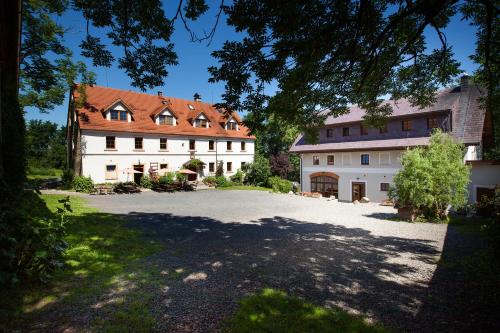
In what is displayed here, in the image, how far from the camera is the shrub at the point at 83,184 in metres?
24.6

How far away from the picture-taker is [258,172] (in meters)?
37.4

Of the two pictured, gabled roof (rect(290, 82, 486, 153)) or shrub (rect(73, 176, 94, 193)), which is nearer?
gabled roof (rect(290, 82, 486, 153))

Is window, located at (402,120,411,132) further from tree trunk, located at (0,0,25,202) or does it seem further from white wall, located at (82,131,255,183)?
tree trunk, located at (0,0,25,202)

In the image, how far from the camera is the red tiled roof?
28219 mm

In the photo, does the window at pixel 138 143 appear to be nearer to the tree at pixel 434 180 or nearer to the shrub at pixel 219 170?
the shrub at pixel 219 170

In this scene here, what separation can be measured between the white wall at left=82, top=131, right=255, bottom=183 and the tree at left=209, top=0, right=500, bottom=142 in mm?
25276

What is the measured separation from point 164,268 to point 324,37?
6.69 metres

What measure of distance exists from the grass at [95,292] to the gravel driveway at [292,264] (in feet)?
1.44

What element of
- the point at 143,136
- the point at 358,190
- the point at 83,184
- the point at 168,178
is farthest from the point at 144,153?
the point at 358,190

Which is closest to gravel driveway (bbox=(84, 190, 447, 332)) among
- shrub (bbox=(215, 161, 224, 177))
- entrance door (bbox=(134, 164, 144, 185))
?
entrance door (bbox=(134, 164, 144, 185))

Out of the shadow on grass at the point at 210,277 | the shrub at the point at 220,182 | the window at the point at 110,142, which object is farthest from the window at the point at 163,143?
the shadow on grass at the point at 210,277

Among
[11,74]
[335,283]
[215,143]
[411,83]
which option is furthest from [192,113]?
[335,283]

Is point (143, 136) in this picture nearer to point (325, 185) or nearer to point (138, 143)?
point (138, 143)

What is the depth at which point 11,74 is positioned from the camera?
829cm
